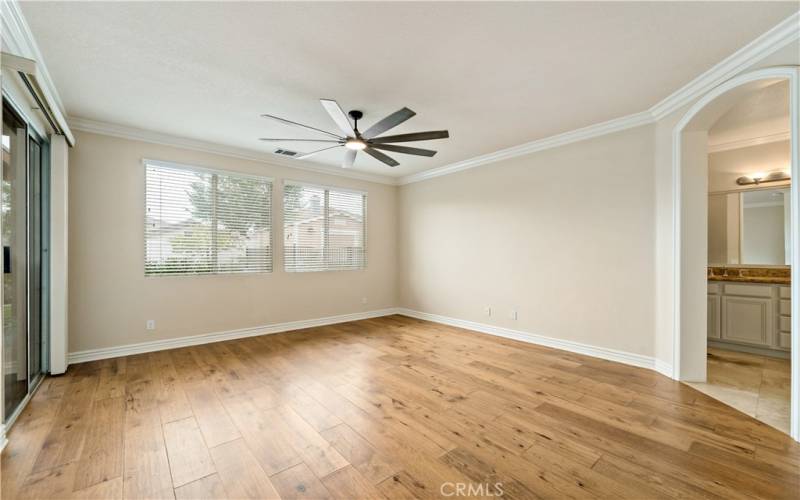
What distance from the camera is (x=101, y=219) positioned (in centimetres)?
397

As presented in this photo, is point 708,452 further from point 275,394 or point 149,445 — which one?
point 149,445

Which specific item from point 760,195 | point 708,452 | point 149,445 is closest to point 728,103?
point 760,195

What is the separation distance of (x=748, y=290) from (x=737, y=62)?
10.0 feet

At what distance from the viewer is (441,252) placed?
6.00 m

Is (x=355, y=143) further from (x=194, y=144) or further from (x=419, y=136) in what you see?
(x=194, y=144)

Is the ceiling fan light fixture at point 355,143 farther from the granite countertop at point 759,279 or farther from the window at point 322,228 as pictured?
the granite countertop at point 759,279

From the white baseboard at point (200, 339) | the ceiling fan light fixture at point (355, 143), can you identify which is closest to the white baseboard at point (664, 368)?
the ceiling fan light fixture at point (355, 143)

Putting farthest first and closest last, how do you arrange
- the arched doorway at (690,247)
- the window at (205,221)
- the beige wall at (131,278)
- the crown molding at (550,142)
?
1. the window at (205,221)
2. the beige wall at (131,278)
3. the crown molding at (550,142)
4. the arched doorway at (690,247)

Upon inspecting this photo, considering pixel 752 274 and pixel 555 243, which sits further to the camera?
pixel 555 243

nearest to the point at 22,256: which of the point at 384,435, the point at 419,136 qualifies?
the point at 384,435

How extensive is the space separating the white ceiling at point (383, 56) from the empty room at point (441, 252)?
0.08 feet

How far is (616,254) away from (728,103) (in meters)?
1.70
